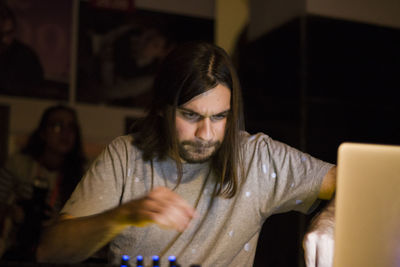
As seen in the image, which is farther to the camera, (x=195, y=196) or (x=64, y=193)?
(x=64, y=193)

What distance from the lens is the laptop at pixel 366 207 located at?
2.45ft

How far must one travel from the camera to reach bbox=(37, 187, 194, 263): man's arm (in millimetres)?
759

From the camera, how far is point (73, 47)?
266 centimetres

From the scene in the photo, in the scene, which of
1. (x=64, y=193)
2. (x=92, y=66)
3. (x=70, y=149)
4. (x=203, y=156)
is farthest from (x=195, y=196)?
(x=92, y=66)

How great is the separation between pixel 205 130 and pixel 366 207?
0.52 meters

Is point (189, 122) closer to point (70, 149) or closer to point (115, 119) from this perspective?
point (70, 149)

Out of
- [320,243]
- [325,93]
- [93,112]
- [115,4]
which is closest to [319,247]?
[320,243]

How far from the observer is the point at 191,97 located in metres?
1.21

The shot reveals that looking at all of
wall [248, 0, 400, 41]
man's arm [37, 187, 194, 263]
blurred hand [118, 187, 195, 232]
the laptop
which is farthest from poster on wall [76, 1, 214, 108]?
the laptop

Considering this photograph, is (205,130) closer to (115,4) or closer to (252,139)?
(252,139)

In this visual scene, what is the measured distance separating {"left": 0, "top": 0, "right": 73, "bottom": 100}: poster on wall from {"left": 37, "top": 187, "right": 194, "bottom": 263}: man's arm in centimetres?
A: 167

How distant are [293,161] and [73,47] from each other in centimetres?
179

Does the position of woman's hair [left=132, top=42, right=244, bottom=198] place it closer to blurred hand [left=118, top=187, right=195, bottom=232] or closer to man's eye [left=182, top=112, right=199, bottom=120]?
man's eye [left=182, top=112, right=199, bottom=120]

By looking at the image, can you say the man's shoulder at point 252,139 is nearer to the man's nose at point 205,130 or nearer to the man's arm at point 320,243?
the man's nose at point 205,130
